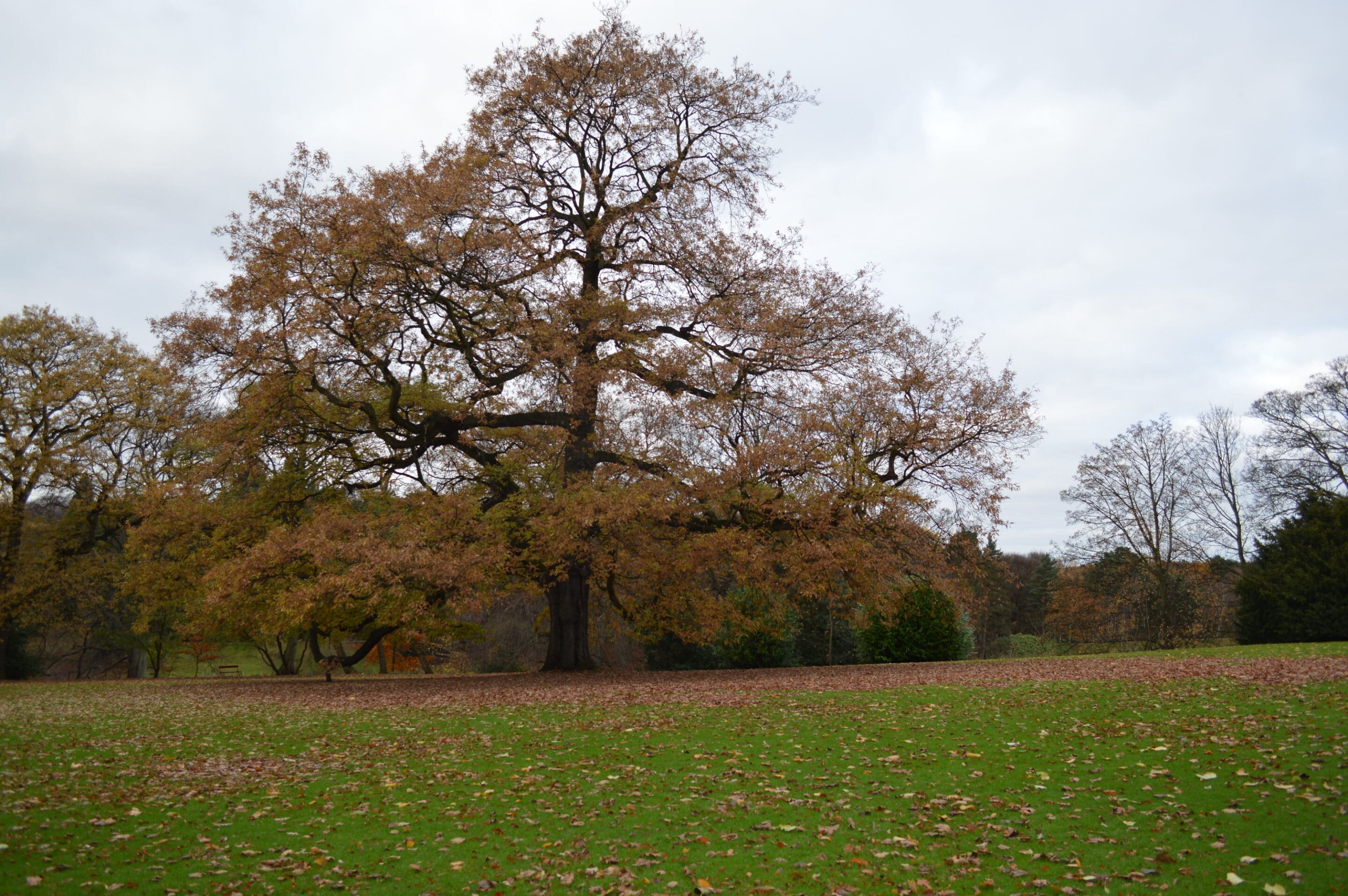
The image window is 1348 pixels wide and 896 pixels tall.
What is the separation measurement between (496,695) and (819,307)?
12.2m

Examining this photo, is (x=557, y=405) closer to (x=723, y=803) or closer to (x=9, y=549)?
(x=723, y=803)

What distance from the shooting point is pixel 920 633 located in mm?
25219

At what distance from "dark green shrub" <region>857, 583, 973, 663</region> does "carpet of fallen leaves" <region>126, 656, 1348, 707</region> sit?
8.20ft

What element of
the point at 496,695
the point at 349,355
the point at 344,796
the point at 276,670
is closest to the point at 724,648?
the point at 496,695

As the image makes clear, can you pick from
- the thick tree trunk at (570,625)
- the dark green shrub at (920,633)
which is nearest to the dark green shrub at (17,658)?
the thick tree trunk at (570,625)

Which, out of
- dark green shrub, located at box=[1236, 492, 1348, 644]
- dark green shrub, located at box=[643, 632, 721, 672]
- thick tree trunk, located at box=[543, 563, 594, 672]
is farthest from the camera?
→ dark green shrub, located at box=[643, 632, 721, 672]

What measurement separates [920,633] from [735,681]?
9.53 m

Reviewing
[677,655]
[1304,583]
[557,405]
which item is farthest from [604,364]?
[1304,583]

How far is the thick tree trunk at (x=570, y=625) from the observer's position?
22844 mm

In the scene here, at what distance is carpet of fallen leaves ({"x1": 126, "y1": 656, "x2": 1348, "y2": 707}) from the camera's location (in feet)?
47.1

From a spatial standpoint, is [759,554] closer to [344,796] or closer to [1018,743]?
[1018,743]

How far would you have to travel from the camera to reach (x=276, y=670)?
117 ft

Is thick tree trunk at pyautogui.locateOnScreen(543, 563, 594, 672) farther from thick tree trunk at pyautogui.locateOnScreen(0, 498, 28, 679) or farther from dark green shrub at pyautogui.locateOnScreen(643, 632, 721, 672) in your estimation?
thick tree trunk at pyautogui.locateOnScreen(0, 498, 28, 679)

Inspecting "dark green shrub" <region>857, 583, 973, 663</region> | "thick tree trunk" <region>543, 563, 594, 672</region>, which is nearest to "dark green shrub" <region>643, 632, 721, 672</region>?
"thick tree trunk" <region>543, 563, 594, 672</region>
